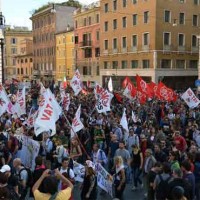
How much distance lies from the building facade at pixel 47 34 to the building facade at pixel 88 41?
6.86 meters

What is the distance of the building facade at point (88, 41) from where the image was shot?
6041cm

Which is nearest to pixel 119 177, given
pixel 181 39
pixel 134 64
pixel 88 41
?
pixel 181 39

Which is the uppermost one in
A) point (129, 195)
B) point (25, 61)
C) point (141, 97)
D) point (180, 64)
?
point (25, 61)

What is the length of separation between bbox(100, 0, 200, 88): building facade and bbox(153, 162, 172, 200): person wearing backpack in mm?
41230

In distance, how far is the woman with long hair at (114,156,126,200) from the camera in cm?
868

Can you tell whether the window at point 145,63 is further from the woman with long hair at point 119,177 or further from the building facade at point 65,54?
the woman with long hair at point 119,177

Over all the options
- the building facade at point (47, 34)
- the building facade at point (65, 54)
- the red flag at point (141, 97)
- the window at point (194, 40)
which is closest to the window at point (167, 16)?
the window at point (194, 40)

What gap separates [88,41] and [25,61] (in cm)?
3281

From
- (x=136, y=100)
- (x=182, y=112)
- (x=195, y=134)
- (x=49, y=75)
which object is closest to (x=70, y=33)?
(x=49, y=75)

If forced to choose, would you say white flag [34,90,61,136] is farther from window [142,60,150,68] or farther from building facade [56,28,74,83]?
→ building facade [56,28,74,83]

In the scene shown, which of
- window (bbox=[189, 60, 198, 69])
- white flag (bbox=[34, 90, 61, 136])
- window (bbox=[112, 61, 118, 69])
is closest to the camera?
white flag (bbox=[34, 90, 61, 136])

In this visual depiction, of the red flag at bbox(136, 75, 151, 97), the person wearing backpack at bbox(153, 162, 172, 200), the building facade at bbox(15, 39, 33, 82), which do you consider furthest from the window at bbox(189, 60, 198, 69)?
the person wearing backpack at bbox(153, 162, 172, 200)

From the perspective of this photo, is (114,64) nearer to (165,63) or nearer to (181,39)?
(165,63)

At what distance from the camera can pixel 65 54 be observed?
70.7 metres
